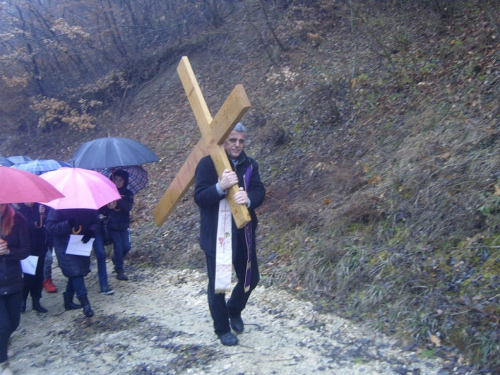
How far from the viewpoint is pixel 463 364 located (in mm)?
4234

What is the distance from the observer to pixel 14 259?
5.12 m

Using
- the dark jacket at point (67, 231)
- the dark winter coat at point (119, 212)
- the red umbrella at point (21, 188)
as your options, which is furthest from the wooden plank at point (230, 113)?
the dark winter coat at point (119, 212)

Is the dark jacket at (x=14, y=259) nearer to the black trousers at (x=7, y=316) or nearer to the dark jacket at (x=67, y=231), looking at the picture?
the black trousers at (x=7, y=316)

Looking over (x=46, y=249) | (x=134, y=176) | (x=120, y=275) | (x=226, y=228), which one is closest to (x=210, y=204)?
(x=226, y=228)

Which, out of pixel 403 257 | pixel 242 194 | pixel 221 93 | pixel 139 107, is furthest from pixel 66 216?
pixel 139 107

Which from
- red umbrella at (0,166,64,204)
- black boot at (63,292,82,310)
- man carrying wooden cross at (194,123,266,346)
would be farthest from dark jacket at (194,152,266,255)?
black boot at (63,292,82,310)

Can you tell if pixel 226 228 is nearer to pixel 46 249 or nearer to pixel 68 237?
pixel 68 237

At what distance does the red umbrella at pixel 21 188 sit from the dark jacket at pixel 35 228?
2051 millimetres

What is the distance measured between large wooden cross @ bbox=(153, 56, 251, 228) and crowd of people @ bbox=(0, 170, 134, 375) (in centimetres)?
151

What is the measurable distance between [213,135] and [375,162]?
3467mm

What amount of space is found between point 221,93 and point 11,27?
8.84m

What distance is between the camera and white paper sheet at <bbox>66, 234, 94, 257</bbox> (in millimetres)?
6477

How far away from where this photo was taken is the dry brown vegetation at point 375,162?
5.08m

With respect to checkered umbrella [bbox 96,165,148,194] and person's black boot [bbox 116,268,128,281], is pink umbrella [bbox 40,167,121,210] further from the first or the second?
person's black boot [bbox 116,268,128,281]
